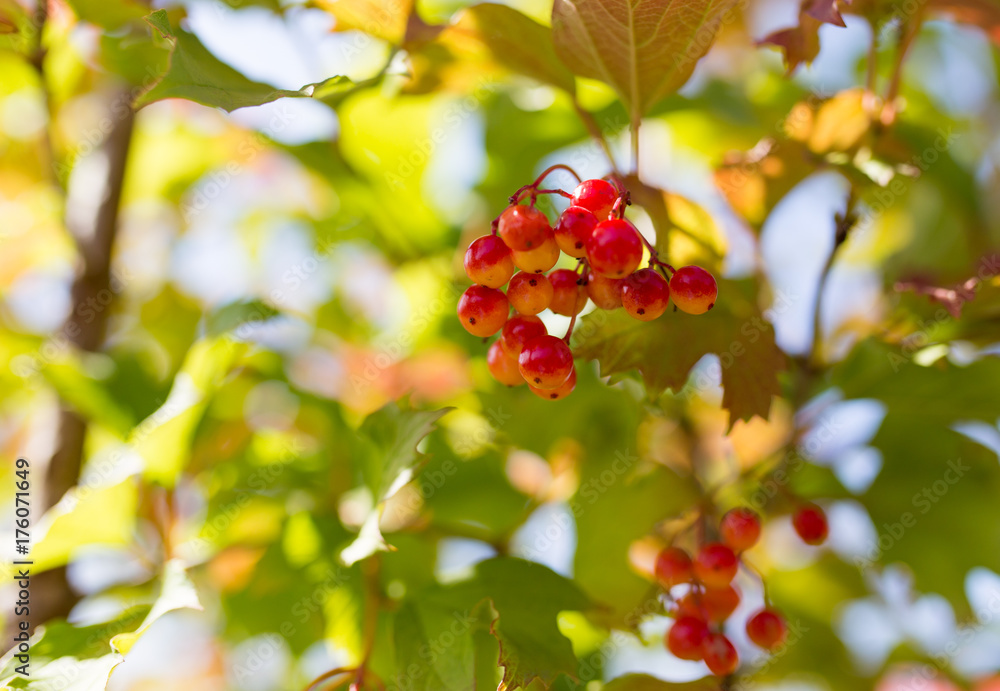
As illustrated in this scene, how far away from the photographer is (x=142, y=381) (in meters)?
1.08

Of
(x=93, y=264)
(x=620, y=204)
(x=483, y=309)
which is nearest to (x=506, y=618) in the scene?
(x=483, y=309)

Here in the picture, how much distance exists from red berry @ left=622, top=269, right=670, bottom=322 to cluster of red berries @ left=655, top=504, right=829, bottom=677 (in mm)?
335

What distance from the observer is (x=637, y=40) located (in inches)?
28.5

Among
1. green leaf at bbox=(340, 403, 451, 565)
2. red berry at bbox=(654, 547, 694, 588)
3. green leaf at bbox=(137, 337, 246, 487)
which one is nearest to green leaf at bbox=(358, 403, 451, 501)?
green leaf at bbox=(340, 403, 451, 565)

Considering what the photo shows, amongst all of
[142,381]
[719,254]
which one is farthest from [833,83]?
[142,381]

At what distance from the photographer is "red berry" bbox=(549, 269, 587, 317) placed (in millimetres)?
728

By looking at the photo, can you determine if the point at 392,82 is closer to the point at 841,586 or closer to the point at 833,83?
the point at 833,83

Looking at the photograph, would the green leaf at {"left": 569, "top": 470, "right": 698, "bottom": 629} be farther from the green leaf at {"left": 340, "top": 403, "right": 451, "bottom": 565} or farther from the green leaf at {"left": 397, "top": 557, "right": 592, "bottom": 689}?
the green leaf at {"left": 340, "top": 403, "right": 451, "bottom": 565}

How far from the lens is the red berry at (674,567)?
34.2 inches

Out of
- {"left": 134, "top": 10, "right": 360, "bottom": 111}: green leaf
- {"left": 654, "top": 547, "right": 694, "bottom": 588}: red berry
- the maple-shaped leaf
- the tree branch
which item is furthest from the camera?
the tree branch

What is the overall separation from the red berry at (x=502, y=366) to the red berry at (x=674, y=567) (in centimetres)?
29

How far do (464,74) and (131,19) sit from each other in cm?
46

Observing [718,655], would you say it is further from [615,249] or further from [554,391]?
[615,249]

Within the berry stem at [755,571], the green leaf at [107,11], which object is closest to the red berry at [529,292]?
the berry stem at [755,571]
